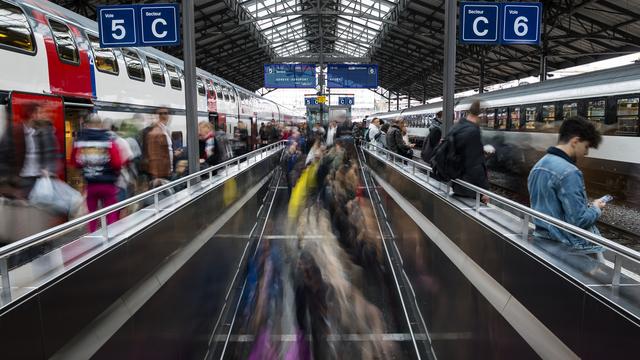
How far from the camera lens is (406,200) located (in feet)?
28.4

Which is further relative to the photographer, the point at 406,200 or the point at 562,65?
the point at 562,65

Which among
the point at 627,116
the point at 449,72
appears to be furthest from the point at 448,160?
the point at 627,116

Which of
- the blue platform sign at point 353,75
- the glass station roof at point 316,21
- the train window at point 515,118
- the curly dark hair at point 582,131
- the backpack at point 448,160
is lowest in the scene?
the backpack at point 448,160

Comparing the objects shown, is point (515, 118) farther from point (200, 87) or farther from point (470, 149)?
point (470, 149)

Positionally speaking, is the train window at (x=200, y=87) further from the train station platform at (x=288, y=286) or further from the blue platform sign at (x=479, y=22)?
the blue platform sign at (x=479, y=22)

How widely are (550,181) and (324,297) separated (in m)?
6.73

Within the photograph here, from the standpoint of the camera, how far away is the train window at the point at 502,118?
15.5m

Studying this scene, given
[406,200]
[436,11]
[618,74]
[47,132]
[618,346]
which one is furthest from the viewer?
[436,11]

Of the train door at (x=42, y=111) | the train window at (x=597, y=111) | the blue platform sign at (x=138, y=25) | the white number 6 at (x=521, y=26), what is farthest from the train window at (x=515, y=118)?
the train door at (x=42, y=111)

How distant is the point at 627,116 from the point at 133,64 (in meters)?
9.88

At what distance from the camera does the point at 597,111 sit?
35.4ft

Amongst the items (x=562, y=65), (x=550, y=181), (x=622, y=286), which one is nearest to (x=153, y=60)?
(x=550, y=181)

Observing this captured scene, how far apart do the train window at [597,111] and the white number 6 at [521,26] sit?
12.1 ft

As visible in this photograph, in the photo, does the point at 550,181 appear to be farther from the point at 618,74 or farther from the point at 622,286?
the point at 618,74
